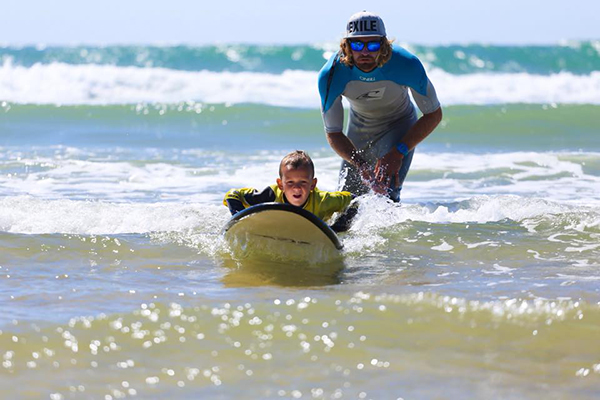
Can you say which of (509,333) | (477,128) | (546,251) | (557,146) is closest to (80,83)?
(477,128)

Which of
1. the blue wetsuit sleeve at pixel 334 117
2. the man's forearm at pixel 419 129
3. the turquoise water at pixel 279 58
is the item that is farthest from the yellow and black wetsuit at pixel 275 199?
the turquoise water at pixel 279 58

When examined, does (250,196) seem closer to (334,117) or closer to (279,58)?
(334,117)

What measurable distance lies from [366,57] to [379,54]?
97 millimetres

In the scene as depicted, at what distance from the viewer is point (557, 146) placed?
1505 centimetres

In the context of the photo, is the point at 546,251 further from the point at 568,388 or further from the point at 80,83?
the point at 80,83

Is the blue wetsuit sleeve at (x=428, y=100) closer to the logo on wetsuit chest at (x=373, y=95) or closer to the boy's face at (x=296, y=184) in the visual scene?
the logo on wetsuit chest at (x=373, y=95)

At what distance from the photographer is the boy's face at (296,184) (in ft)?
17.5

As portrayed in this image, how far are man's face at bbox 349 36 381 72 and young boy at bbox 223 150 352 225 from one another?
1.09 metres

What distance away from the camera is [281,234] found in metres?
5.30

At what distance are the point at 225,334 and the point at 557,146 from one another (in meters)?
12.2

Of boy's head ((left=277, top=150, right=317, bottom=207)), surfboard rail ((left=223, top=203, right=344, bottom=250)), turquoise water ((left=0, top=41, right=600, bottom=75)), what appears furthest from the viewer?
turquoise water ((left=0, top=41, right=600, bottom=75))

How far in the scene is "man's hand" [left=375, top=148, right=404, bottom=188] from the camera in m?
6.47

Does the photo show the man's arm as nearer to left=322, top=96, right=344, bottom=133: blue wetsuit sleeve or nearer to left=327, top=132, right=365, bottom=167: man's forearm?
left=327, top=132, right=365, bottom=167: man's forearm

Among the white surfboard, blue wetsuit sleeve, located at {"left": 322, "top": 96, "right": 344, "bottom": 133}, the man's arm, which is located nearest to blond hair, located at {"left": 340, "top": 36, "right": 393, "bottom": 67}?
blue wetsuit sleeve, located at {"left": 322, "top": 96, "right": 344, "bottom": 133}
